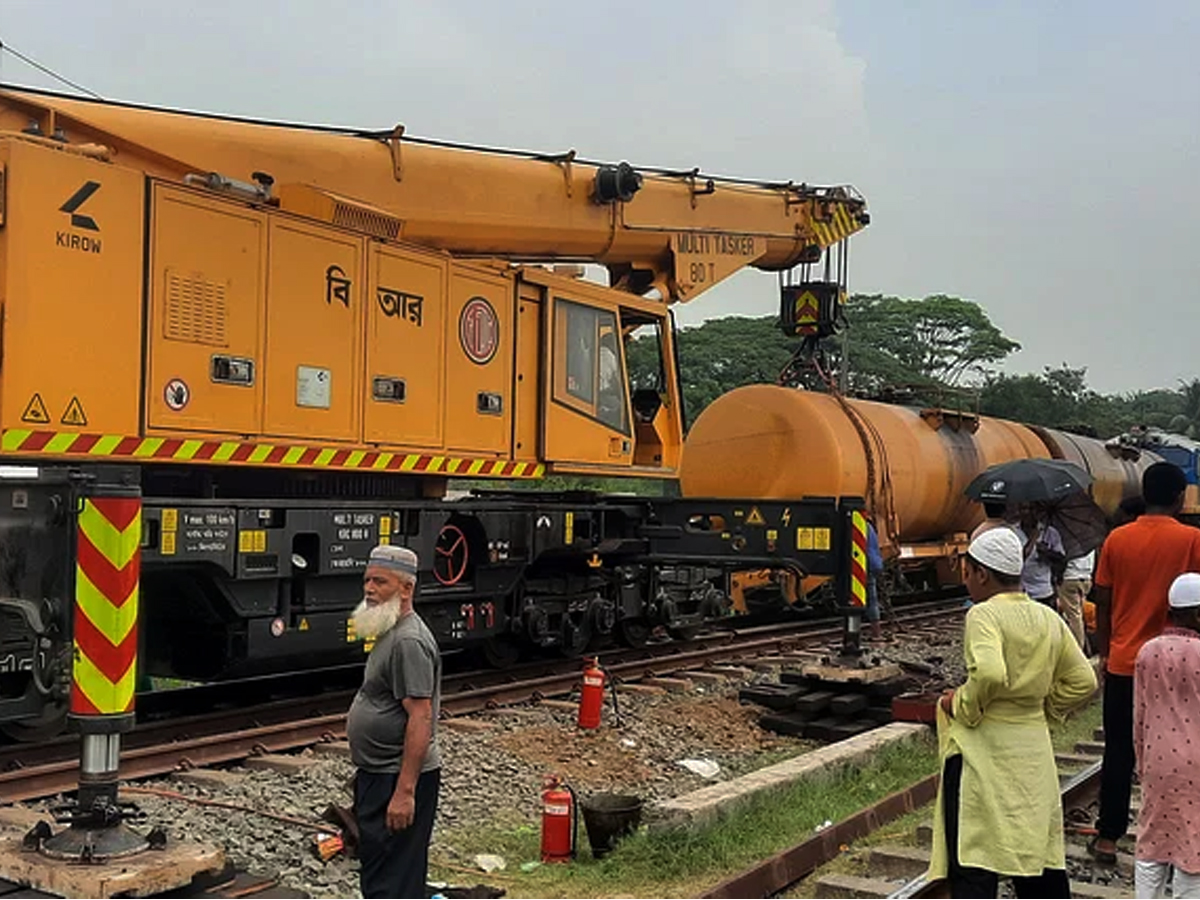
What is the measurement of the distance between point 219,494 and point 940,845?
5838 mm

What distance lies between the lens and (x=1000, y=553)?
4.47 meters

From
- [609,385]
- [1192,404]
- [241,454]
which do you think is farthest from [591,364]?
[1192,404]

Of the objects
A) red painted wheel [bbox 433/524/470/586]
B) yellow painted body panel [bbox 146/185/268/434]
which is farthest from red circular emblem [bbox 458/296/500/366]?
yellow painted body panel [bbox 146/185/268/434]

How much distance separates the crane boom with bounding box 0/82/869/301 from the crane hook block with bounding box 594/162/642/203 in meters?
0.01

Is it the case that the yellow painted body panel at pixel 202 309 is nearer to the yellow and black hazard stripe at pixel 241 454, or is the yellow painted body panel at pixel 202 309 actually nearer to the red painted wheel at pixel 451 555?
the yellow and black hazard stripe at pixel 241 454

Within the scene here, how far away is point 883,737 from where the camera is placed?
8.57 metres

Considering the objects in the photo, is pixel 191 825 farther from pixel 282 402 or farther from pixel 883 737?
pixel 883 737

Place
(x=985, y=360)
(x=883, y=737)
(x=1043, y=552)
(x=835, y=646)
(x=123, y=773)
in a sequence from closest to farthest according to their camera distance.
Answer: (x=123, y=773), (x=883, y=737), (x=1043, y=552), (x=835, y=646), (x=985, y=360)

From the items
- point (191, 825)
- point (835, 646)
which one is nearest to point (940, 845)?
point (191, 825)

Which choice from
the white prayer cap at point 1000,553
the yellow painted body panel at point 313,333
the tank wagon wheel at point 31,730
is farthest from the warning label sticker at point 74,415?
the white prayer cap at point 1000,553

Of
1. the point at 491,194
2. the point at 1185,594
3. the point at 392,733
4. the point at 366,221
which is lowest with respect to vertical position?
the point at 392,733

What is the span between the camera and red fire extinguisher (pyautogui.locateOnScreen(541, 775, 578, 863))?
626 cm

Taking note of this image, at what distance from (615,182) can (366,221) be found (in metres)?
2.92

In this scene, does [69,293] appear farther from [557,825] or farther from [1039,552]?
[1039,552]
